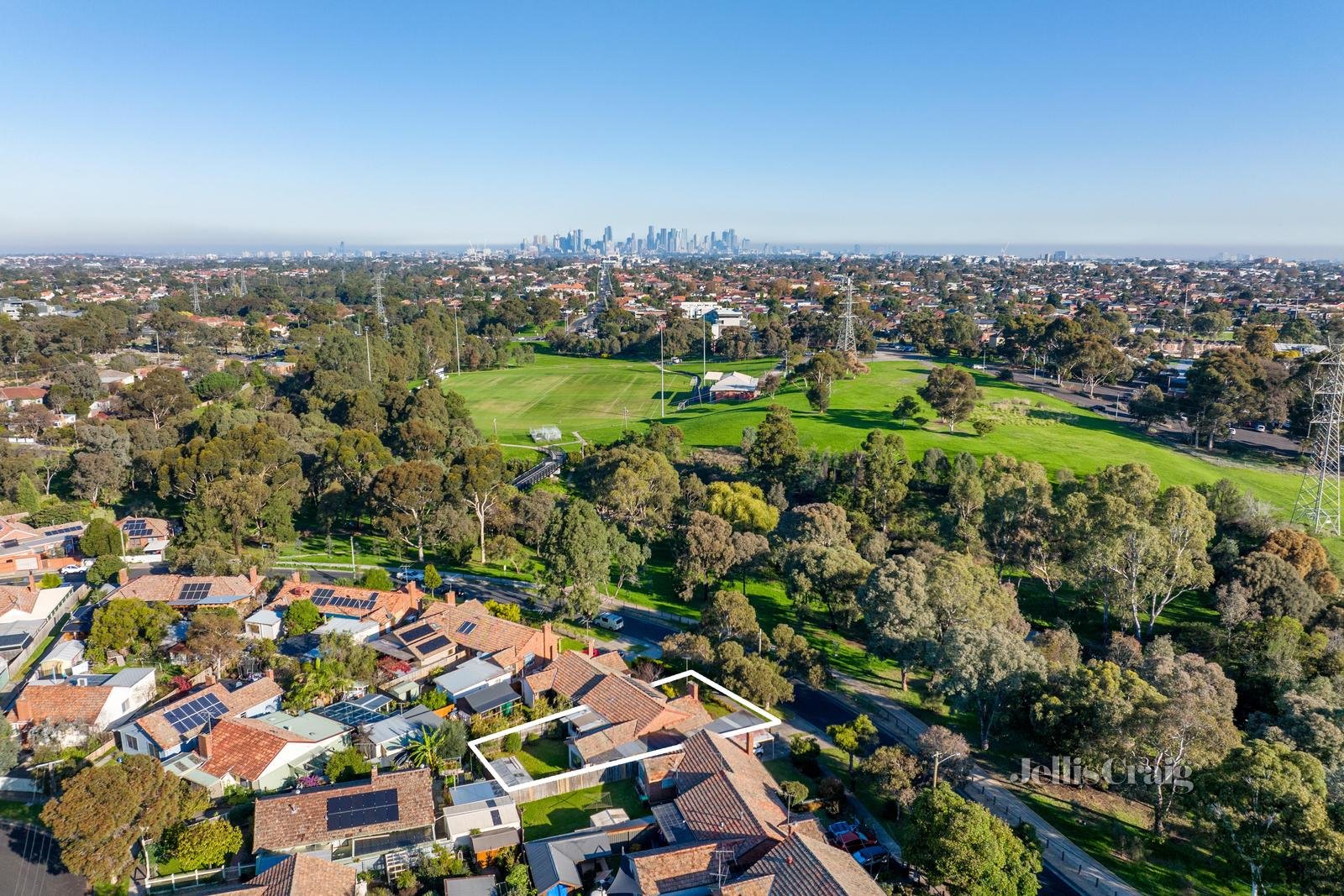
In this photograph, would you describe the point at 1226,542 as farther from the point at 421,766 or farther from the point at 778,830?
the point at 421,766

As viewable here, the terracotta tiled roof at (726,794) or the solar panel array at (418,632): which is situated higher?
the terracotta tiled roof at (726,794)

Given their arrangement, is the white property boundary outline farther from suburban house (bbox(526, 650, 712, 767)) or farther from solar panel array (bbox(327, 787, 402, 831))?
solar panel array (bbox(327, 787, 402, 831))

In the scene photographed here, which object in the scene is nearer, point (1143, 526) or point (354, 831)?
point (354, 831)

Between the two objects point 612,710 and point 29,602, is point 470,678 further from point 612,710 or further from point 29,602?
point 29,602

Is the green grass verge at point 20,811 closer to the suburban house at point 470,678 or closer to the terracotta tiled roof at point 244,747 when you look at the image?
the terracotta tiled roof at point 244,747

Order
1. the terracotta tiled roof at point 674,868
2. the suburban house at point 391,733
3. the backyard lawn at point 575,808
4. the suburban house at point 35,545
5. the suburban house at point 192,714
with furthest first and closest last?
the suburban house at point 35,545
the suburban house at point 391,733
the suburban house at point 192,714
the backyard lawn at point 575,808
the terracotta tiled roof at point 674,868

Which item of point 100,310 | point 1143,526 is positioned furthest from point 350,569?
point 100,310

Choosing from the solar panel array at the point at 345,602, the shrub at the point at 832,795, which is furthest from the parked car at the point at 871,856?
the solar panel array at the point at 345,602
